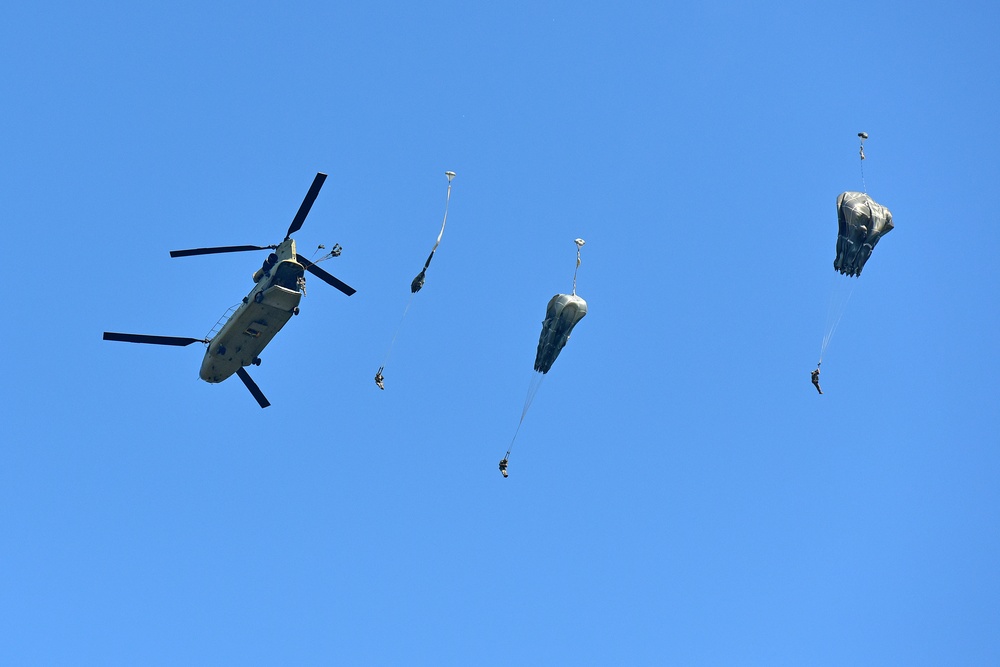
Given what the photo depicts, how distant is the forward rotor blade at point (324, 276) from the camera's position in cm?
8250

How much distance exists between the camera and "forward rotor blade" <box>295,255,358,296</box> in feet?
271

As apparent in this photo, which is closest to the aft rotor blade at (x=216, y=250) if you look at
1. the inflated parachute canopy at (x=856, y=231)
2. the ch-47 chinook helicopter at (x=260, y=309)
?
the ch-47 chinook helicopter at (x=260, y=309)

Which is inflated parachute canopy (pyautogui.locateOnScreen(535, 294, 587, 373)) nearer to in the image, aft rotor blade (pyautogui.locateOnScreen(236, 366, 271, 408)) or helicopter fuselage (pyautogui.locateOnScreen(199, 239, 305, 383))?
helicopter fuselage (pyautogui.locateOnScreen(199, 239, 305, 383))

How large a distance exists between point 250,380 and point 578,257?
64.2ft

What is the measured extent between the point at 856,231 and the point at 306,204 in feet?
95.8

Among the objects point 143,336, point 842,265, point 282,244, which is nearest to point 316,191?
point 282,244

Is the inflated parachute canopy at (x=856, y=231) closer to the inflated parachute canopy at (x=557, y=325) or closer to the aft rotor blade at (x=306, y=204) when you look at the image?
the inflated parachute canopy at (x=557, y=325)

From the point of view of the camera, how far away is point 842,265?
86.6 m

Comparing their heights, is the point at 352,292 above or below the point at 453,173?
below

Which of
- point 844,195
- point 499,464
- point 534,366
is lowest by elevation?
point 499,464

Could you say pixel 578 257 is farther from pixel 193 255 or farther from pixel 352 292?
pixel 193 255

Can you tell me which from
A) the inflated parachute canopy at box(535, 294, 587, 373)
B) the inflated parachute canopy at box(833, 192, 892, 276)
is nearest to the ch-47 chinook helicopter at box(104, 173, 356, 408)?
the inflated parachute canopy at box(535, 294, 587, 373)

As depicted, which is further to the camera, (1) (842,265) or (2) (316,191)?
(1) (842,265)

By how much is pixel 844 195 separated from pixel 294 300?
1190 inches
